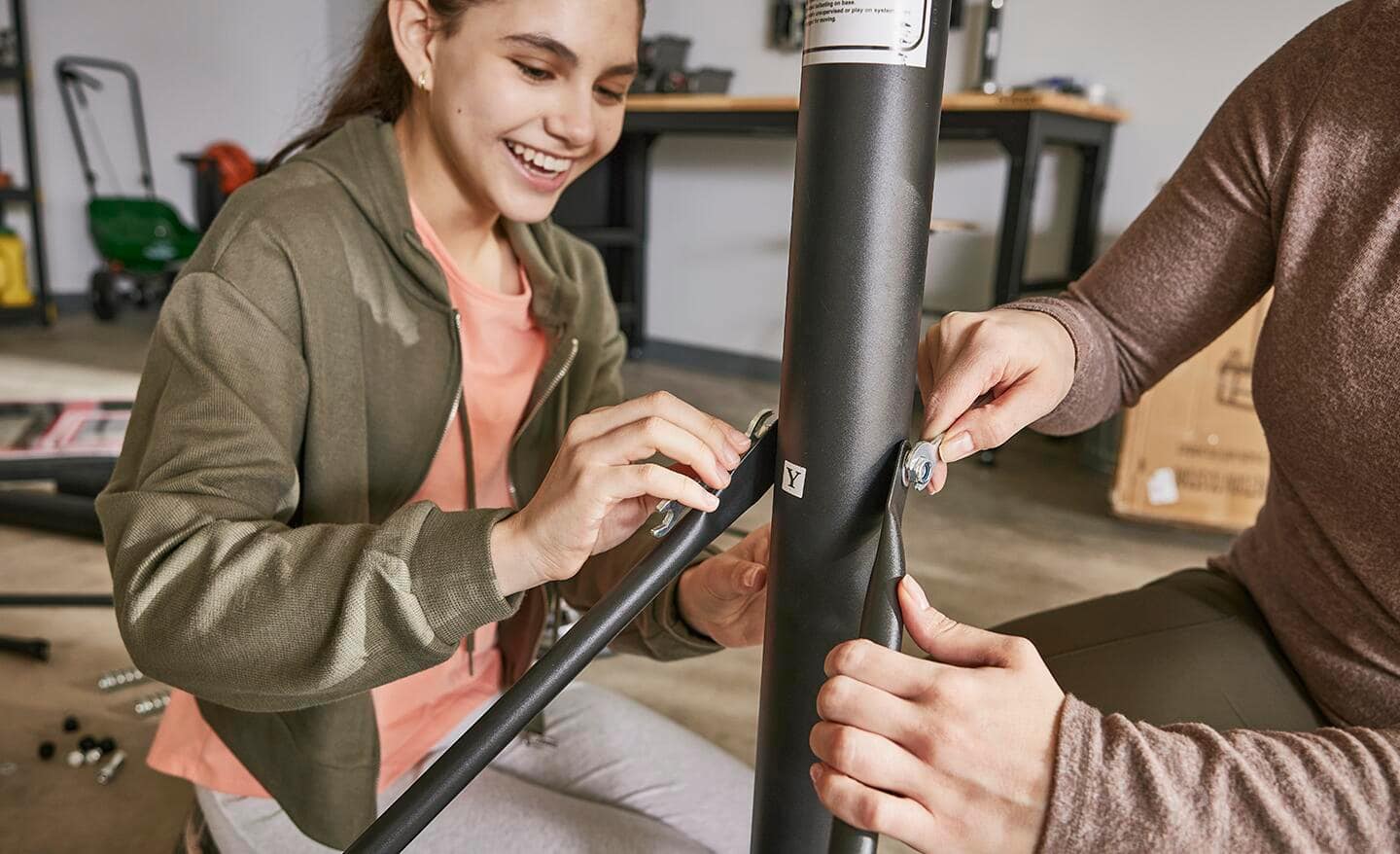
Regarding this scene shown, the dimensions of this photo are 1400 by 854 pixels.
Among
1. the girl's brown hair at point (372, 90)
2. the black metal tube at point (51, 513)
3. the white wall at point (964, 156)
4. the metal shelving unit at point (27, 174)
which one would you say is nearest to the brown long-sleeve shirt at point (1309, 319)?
the girl's brown hair at point (372, 90)

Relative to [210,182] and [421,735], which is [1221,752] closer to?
[421,735]

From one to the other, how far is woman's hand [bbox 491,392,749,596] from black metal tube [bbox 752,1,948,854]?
0.05 meters

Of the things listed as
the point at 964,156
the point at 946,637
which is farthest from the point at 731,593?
A: the point at 964,156

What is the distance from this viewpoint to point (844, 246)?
46 centimetres

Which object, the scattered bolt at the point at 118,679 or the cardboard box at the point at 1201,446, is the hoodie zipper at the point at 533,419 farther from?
the cardboard box at the point at 1201,446

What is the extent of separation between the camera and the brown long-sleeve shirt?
67cm

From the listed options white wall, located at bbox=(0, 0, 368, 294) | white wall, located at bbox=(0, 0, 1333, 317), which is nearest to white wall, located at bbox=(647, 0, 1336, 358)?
white wall, located at bbox=(0, 0, 1333, 317)

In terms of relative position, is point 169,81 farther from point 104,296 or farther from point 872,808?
point 872,808

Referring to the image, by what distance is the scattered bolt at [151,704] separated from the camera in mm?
1509

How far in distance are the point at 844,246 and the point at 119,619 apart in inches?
20.7

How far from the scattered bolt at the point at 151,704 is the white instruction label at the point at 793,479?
130cm

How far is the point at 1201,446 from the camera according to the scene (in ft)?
7.36

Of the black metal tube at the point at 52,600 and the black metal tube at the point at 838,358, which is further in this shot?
the black metal tube at the point at 52,600

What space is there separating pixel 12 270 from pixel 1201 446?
4231 millimetres
